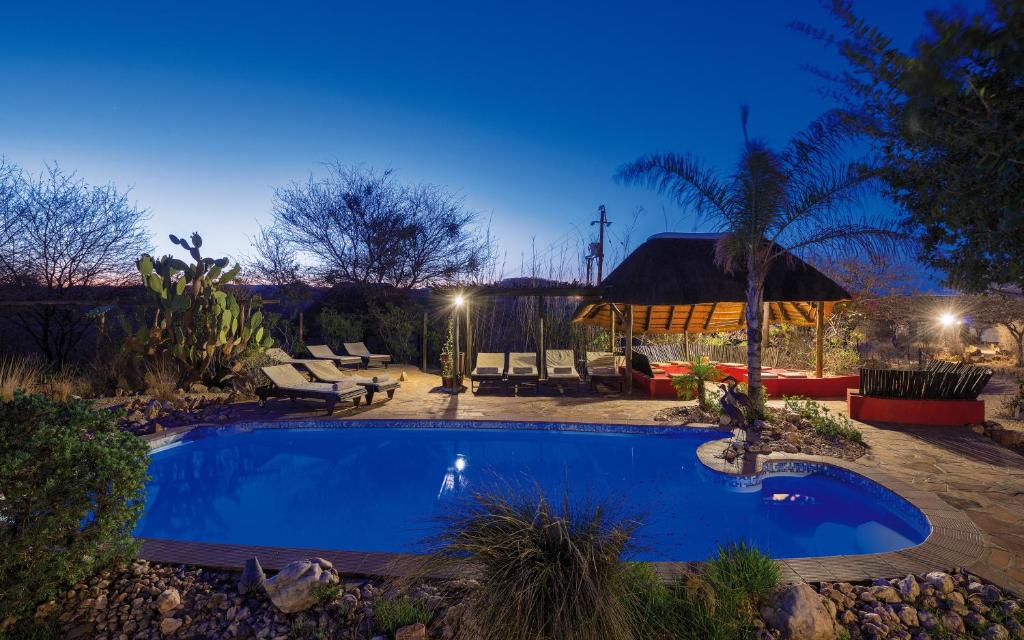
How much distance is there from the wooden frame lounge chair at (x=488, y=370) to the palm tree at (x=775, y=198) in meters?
4.98

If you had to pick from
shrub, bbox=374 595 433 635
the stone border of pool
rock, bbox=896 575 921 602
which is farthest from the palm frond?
shrub, bbox=374 595 433 635

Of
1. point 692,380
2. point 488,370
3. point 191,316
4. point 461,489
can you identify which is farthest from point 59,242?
point 692,380

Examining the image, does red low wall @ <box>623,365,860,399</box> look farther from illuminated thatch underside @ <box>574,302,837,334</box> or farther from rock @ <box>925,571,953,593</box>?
rock @ <box>925,571,953,593</box>

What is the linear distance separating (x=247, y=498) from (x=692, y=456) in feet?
17.6

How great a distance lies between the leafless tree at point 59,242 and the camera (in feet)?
38.3

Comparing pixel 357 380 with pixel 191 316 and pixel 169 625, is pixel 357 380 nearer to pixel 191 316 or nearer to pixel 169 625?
pixel 191 316

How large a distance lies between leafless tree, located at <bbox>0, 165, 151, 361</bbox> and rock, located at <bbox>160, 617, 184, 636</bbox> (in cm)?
1260

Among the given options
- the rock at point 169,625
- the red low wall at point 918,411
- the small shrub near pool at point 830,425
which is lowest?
the rock at point 169,625

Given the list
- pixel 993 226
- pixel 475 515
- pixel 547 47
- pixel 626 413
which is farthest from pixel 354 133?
pixel 993 226

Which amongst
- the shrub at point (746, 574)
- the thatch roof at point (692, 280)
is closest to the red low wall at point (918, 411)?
the thatch roof at point (692, 280)

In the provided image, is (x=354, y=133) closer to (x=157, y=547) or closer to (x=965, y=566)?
(x=157, y=547)

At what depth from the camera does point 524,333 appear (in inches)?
578

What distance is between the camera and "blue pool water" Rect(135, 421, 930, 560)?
4367 mm

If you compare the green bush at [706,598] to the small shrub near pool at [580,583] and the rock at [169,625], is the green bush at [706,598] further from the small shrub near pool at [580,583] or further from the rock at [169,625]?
the rock at [169,625]
